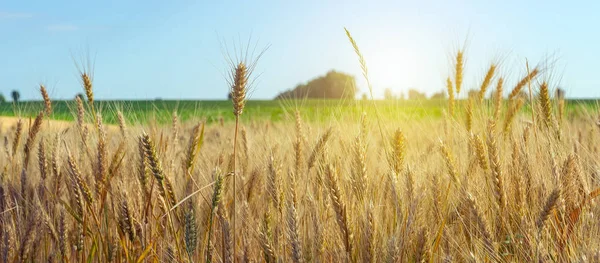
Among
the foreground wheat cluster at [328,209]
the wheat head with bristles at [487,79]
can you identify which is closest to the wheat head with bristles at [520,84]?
the wheat head with bristles at [487,79]

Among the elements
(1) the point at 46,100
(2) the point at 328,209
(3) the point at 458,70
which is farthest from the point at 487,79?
(1) the point at 46,100

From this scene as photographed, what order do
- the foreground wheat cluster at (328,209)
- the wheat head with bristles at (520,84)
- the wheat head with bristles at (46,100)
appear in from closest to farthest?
the foreground wheat cluster at (328,209)
the wheat head with bristles at (46,100)
the wheat head with bristles at (520,84)

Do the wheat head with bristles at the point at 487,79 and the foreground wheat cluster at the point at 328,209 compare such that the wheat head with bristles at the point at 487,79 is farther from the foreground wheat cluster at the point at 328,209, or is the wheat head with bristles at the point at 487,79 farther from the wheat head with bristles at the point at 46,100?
the wheat head with bristles at the point at 46,100

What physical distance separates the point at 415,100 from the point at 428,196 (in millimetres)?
1332

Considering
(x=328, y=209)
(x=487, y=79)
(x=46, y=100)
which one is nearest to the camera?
(x=328, y=209)

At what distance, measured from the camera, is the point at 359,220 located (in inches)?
75.8

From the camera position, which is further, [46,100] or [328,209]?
[46,100]

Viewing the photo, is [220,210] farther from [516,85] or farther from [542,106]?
[516,85]

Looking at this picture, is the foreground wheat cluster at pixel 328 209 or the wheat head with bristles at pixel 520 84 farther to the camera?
the wheat head with bristles at pixel 520 84

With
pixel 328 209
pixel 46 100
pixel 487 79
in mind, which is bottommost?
pixel 328 209

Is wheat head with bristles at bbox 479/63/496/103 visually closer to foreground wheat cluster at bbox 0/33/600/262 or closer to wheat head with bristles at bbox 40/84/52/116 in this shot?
foreground wheat cluster at bbox 0/33/600/262

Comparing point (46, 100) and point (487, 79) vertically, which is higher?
point (487, 79)

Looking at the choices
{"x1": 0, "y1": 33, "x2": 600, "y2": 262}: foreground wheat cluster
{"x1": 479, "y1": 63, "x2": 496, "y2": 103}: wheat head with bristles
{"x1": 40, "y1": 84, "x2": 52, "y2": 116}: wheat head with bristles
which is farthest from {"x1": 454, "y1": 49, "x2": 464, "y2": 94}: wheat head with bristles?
{"x1": 40, "y1": 84, "x2": 52, "y2": 116}: wheat head with bristles

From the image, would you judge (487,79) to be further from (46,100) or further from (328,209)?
(46,100)
